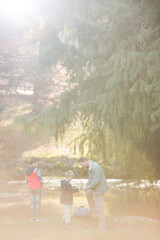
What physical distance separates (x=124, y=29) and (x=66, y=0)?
2377 mm

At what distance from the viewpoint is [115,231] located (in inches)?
297

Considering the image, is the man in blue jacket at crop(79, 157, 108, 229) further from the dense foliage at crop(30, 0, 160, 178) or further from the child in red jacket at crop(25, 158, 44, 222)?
the dense foliage at crop(30, 0, 160, 178)

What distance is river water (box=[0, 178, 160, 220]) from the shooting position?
10.6 meters

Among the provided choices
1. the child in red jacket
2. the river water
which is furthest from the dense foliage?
the child in red jacket

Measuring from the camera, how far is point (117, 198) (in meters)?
13.1

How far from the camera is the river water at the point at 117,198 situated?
10603 millimetres

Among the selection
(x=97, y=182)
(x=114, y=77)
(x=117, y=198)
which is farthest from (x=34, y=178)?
(x=117, y=198)

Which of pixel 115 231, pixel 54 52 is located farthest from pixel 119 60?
pixel 115 231

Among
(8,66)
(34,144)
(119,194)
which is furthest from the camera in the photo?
(8,66)

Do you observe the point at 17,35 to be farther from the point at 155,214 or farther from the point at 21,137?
the point at 155,214

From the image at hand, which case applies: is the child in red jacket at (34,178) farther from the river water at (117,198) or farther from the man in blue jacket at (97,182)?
the river water at (117,198)

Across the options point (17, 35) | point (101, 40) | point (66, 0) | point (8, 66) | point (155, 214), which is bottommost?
point (155, 214)

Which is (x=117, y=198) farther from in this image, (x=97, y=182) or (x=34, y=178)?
(x=97, y=182)

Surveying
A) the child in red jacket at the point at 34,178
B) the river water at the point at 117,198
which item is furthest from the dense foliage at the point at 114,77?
the child in red jacket at the point at 34,178
